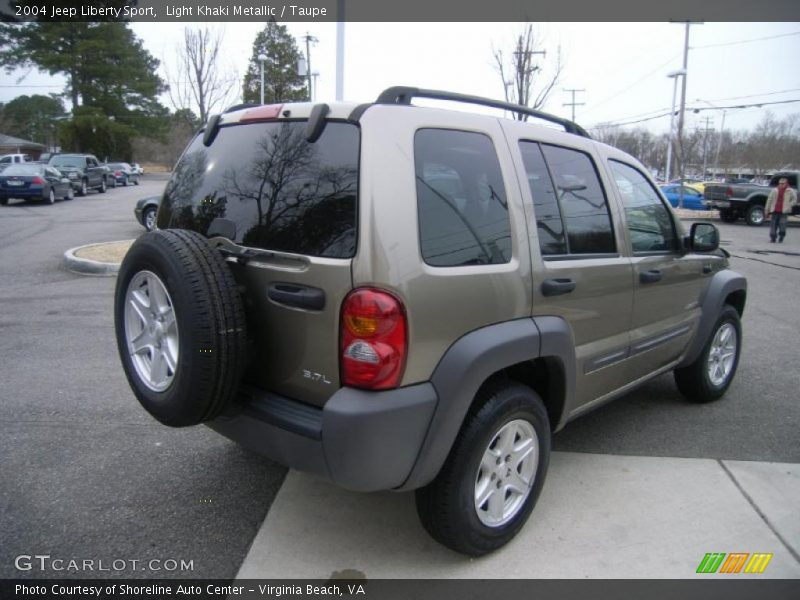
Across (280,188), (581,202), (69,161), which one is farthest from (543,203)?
(69,161)

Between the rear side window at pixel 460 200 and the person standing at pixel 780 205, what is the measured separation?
16.0 metres

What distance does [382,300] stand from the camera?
2.10m

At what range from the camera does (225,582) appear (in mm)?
2420

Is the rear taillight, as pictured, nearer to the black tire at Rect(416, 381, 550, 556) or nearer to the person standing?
the black tire at Rect(416, 381, 550, 556)

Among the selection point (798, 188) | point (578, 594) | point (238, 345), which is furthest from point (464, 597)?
point (798, 188)

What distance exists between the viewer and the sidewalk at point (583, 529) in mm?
2543

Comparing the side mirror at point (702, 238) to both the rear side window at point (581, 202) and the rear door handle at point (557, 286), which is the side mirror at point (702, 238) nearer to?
the rear side window at point (581, 202)

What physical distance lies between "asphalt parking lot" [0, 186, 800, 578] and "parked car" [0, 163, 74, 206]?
17.1 metres

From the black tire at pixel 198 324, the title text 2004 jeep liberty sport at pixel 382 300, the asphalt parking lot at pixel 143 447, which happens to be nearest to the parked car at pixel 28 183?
the asphalt parking lot at pixel 143 447

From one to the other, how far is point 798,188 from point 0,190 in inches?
1106

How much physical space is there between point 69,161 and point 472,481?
31.6 m

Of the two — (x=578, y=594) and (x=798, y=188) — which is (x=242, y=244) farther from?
(x=798, y=188)

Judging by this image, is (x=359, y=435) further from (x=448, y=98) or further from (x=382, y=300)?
(x=448, y=98)

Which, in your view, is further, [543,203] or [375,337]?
[543,203]
